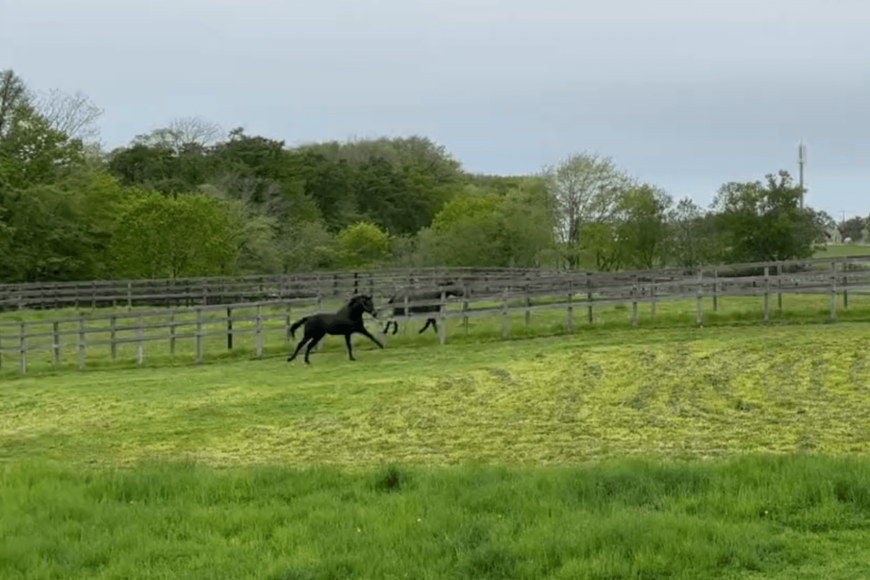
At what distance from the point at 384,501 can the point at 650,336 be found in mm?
12964

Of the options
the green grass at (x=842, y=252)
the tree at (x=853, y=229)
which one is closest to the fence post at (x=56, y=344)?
the green grass at (x=842, y=252)

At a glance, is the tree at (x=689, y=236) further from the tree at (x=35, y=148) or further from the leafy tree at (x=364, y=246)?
the tree at (x=35, y=148)

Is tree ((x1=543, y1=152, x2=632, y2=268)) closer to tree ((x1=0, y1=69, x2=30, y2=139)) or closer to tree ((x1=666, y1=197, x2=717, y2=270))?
tree ((x1=666, y1=197, x2=717, y2=270))

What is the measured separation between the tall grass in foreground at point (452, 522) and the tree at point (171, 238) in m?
30.2

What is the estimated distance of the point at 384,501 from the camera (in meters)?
6.54

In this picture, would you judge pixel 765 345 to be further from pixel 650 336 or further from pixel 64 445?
pixel 64 445

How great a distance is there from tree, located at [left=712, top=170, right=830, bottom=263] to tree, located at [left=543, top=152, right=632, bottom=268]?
28.5ft

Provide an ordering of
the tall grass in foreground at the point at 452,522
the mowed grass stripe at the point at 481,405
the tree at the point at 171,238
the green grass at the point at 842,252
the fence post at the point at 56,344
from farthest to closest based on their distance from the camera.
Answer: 1. the green grass at the point at 842,252
2. the tree at the point at 171,238
3. the fence post at the point at 56,344
4. the mowed grass stripe at the point at 481,405
5. the tall grass in foreground at the point at 452,522

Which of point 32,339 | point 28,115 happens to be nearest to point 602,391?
point 32,339

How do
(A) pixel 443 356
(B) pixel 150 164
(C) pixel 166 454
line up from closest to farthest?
1. (C) pixel 166 454
2. (A) pixel 443 356
3. (B) pixel 150 164

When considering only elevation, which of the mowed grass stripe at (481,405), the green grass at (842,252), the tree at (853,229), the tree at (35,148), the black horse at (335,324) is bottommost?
the mowed grass stripe at (481,405)

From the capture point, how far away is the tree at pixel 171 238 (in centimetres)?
3666

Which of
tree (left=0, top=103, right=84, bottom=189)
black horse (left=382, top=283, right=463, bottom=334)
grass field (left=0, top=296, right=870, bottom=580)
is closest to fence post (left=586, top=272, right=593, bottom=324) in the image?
black horse (left=382, top=283, right=463, bottom=334)

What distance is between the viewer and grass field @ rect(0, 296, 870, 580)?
540 cm
